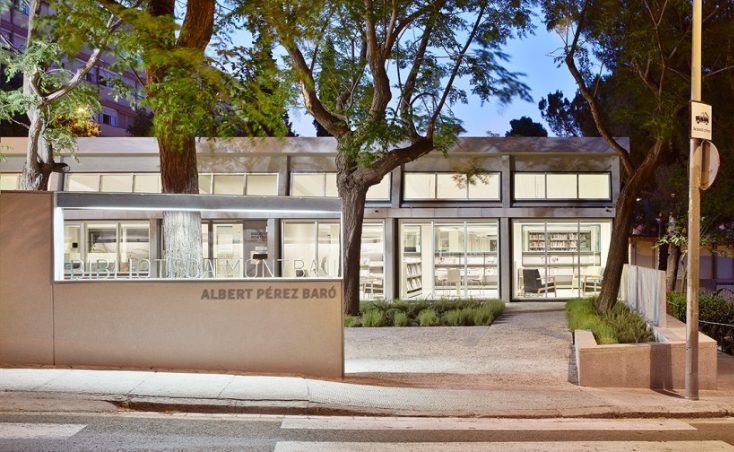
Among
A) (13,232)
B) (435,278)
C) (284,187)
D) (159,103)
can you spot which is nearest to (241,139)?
(284,187)

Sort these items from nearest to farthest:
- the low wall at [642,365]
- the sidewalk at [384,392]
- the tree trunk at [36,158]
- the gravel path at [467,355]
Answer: the sidewalk at [384,392] < the low wall at [642,365] < the gravel path at [467,355] < the tree trunk at [36,158]

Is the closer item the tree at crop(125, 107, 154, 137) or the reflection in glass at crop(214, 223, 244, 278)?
the reflection in glass at crop(214, 223, 244, 278)

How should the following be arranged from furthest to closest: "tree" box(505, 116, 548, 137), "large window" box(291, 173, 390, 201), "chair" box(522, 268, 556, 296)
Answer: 1. "tree" box(505, 116, 548, 137)
2. "large window" box(291, 173, 390, 201)
3. "chair" box(522, 268, 556, 296)

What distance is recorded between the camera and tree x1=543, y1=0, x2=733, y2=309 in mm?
17297

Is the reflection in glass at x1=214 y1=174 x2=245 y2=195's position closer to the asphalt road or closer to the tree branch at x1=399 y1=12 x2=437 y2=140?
the tree branch at x1=399 y1=12 x2=437 y2=140

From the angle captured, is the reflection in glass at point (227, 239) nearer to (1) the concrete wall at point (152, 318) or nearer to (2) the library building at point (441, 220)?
(2) the library building at point (441, 220)

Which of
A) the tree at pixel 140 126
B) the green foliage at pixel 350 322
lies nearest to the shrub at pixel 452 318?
the green foliage at pixel 350 322

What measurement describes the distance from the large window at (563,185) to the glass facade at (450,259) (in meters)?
1.68

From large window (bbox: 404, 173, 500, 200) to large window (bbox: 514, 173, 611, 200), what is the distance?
85 cm

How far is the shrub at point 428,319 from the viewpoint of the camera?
683 inches

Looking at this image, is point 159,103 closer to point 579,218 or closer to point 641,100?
point 641,100

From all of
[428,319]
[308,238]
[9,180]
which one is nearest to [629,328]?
[428,319]

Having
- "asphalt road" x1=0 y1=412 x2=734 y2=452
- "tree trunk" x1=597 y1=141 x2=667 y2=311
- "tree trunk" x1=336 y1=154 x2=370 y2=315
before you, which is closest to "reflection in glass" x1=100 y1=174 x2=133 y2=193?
"tree trunk" x1=336 y1=154 x2=370 y2=315

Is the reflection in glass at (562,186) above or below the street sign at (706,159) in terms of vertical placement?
above
